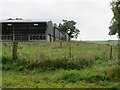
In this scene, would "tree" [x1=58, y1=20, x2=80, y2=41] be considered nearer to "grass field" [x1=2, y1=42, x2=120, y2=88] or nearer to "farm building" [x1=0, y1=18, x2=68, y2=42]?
"farm building" [x1=0, y1=18, x2=68, y2=42]

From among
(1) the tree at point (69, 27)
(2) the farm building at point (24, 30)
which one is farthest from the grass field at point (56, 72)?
(1) the tree at point (69, 27)

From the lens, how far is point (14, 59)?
1652 cm

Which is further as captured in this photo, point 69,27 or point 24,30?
point 69,27

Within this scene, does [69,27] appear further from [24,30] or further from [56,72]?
[56,72]

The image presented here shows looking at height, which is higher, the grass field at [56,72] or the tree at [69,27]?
the tree at [69,27]

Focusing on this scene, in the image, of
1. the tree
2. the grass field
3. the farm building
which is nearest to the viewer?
the grass field

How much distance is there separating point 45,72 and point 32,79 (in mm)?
1986

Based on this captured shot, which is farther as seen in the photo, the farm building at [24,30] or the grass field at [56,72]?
the farm building at [24,30]

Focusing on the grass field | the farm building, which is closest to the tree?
the farm building

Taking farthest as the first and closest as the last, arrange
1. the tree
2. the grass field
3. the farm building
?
the tree → the farm building → the grass field

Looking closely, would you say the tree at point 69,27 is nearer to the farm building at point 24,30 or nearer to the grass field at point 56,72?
the farm building at point 24,30

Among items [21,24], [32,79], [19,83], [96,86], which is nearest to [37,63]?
[32,79]

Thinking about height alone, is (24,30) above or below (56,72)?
above

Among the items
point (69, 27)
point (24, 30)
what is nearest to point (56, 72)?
point (24, 30)
